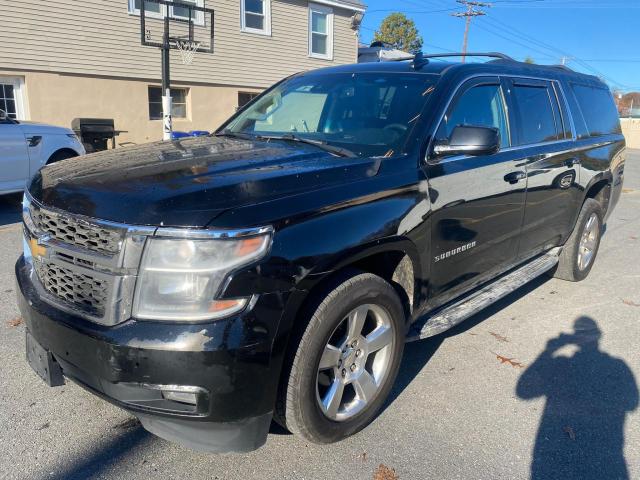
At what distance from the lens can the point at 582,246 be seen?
550cm

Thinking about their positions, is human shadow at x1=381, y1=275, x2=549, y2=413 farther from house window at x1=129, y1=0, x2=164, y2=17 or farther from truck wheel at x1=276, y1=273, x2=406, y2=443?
house window at x1=129, y1=0, x2=164, y2=17

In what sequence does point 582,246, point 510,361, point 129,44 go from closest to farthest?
1. point 510,361
2. point 582,246
3. point 129,44

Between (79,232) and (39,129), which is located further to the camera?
(39,129)

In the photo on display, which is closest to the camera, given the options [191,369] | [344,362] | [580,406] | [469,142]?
[191,369]

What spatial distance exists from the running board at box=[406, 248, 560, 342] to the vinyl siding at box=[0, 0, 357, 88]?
12.5m

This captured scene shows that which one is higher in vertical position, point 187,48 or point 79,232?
point 187,48

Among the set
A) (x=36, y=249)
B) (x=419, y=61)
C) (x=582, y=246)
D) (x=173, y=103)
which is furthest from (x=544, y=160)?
(x=173, y=103)

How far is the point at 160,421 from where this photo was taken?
2.23 m

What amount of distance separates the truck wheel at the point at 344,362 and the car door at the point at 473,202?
58 centimetres

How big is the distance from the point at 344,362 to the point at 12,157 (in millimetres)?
7268

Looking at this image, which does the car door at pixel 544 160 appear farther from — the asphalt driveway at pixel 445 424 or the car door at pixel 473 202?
the asphalt driveway at pixel 445 424

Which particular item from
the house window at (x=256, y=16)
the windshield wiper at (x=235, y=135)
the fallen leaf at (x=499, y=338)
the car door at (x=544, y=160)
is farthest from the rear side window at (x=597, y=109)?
the house window at (x=256, y=16)

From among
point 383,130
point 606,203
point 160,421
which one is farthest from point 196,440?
point 606,203

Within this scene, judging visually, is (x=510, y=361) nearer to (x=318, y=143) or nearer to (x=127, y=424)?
(x=318, y=143)
